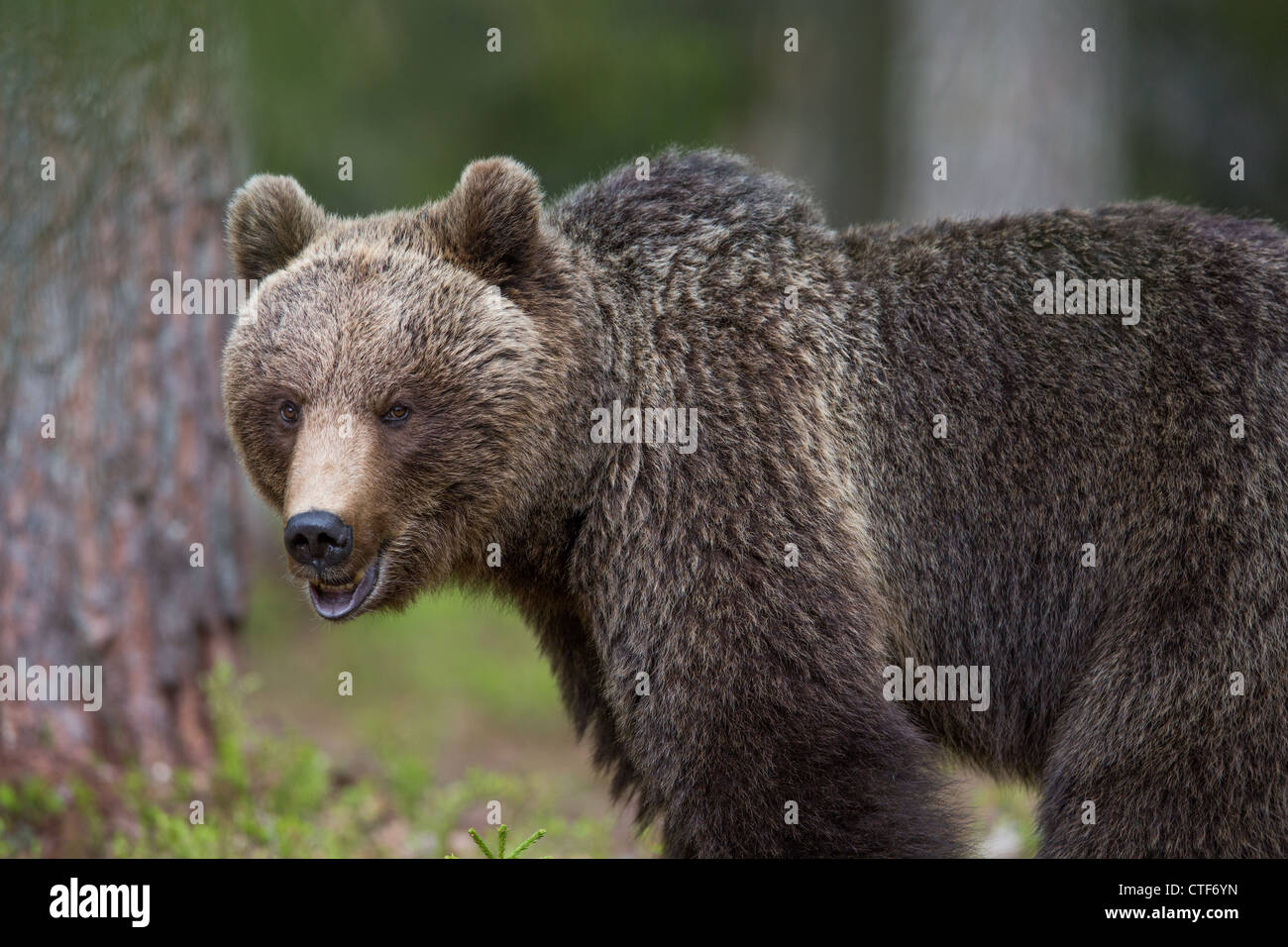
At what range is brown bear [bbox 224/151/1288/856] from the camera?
464cm

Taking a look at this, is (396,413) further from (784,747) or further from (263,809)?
(263,809)

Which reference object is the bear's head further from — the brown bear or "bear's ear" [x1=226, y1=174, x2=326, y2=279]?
"bear's ear" [x1=226, y1=174, x2=326, y2=279]

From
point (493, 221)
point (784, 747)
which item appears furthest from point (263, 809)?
point (493, 221)

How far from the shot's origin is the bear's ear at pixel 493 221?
5.03 m

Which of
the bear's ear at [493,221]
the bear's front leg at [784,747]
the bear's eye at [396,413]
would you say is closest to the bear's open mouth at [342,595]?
the bear's eye at [396,413]

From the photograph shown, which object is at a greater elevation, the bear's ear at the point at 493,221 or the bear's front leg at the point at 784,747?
the bear's ear at the point at 493,221

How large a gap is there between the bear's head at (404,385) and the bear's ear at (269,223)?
0.52ft

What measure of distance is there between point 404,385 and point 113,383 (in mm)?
3152

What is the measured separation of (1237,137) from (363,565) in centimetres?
1556

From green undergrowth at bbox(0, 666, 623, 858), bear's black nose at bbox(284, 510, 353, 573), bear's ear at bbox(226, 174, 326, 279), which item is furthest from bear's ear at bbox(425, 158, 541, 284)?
green undergrowth at bbox(0, 666, 623, 858)

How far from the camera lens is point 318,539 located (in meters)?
4.50

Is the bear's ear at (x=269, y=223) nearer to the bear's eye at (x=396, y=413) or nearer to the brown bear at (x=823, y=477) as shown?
the brown bear at (x=823, y=477)
